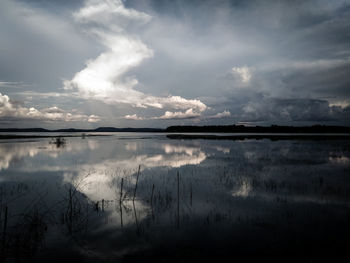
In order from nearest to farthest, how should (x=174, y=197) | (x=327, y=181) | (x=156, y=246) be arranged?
(x=156, y=246) < (x=174, y=197) < (x=327, y=181)

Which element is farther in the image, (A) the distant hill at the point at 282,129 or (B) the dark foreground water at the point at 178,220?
(A) the distant hill at the point at 282,129

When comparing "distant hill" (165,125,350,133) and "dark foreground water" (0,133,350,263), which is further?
"distant hill" (165,125,350,133)

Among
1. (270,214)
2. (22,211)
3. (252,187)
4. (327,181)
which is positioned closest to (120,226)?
(22,211)

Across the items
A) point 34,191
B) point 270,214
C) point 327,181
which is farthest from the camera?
point 327,181

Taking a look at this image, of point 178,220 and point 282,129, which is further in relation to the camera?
point 282,129

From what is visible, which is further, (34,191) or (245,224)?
(34,191)

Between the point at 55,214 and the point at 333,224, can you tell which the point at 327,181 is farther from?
the point at 55,214

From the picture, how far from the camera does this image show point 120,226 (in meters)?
8.52

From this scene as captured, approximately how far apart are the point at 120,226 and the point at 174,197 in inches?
173

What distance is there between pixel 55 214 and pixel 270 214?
9634 mm

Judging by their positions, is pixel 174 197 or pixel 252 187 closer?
pixel 174 197

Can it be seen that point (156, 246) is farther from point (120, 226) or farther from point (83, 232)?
point (83, 232)

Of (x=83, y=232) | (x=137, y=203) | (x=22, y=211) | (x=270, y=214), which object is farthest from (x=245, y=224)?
(x=22, y=211)

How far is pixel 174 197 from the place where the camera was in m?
12.4
